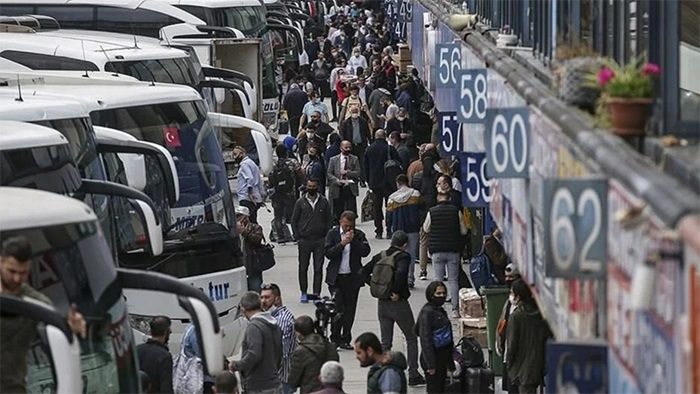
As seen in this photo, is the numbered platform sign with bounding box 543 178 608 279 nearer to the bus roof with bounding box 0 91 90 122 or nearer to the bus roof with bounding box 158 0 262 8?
the bus roof with bounding box 0 91 90 122

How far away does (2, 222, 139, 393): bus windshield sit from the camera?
449 inches

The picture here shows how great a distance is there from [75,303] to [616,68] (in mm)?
3654

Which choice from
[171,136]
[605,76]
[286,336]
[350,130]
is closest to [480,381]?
[286,336]

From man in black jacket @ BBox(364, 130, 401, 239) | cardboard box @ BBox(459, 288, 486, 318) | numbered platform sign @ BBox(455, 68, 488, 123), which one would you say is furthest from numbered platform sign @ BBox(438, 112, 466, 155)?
man in black jacket @ BBox(364, 130, 401, 239)

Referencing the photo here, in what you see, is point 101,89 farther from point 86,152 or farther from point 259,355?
point 259,355

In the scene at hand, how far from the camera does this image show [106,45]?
2586 centimetres

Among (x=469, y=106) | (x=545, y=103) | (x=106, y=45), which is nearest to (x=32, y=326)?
(x=545, y=103)

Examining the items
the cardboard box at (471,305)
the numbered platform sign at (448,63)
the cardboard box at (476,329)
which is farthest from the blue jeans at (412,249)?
the numbered platform sign at (448,63)

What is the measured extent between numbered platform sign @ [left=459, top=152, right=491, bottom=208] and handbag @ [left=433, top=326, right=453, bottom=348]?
1801 mm

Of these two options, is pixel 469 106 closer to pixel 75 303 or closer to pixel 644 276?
pixel 75 303

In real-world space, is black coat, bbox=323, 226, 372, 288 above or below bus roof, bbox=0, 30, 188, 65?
below

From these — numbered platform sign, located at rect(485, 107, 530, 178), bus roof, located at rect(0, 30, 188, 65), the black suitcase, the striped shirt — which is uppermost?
numbered platform sign, located at rect(485, 107, 530, 178)

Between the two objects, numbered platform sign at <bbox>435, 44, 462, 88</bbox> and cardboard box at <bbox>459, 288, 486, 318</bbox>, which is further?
cardboard box at <bbox>459, 288, 486, 318</bbox>

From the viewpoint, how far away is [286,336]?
17.2 m
